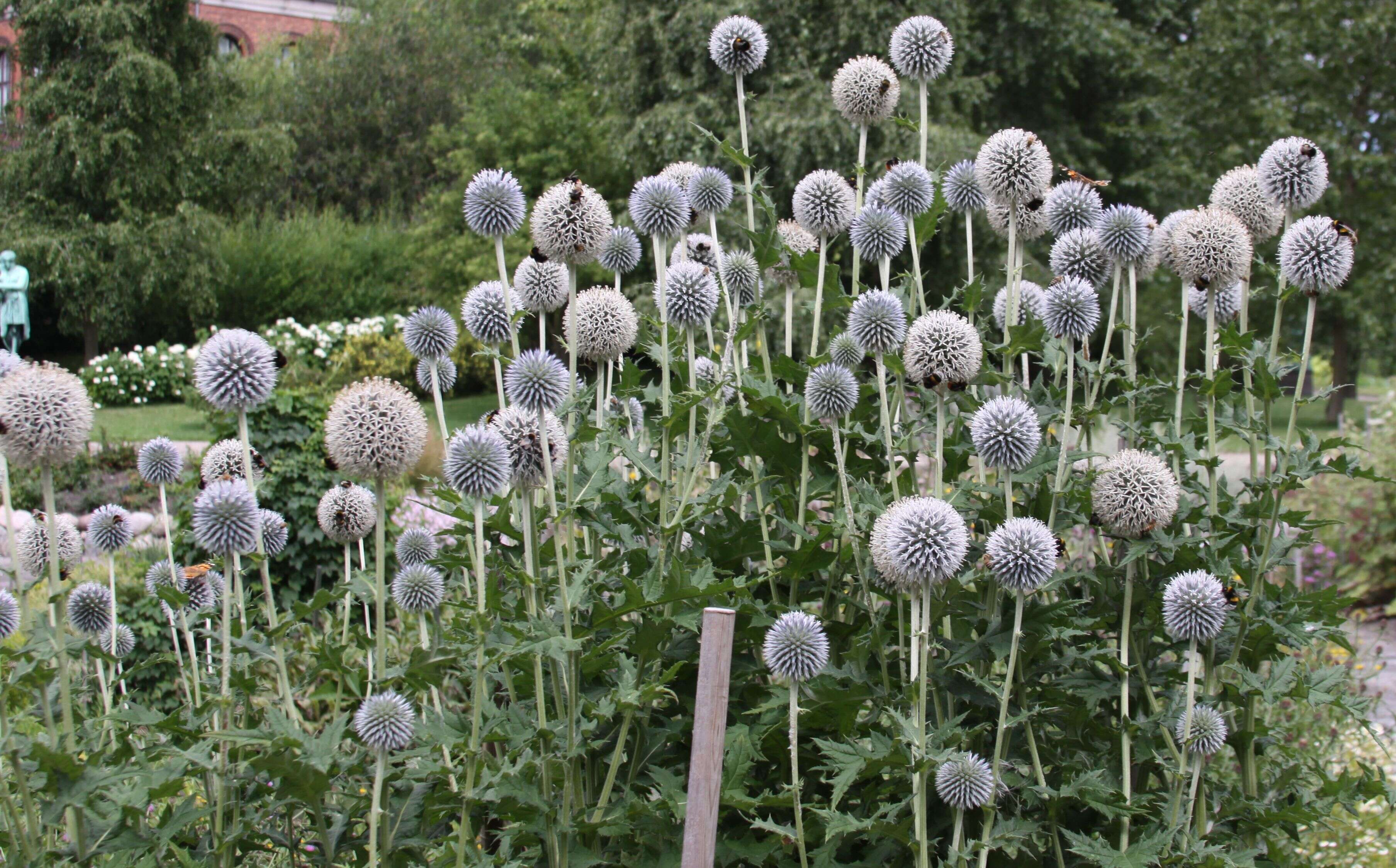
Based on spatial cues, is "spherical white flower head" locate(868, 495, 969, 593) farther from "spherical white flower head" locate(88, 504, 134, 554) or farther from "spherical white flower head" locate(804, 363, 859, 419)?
"spherical white flower head" locate(88, 504, 134, 554)

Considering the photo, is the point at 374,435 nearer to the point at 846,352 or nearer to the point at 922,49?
the point at 846,352

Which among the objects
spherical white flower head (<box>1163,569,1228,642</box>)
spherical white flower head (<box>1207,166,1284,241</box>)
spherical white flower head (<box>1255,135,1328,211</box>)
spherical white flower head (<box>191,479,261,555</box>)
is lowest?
spherical white flower head (<box>1163,569,1228,642</box>)

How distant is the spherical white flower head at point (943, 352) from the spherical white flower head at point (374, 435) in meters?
1.14

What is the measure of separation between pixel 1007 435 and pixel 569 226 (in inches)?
43.9

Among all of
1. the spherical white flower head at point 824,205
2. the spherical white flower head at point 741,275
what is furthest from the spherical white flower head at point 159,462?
the spherical white flower head at point 824,205

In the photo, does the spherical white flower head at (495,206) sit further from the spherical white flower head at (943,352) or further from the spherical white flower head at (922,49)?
the spherical white flower head at (922,49)

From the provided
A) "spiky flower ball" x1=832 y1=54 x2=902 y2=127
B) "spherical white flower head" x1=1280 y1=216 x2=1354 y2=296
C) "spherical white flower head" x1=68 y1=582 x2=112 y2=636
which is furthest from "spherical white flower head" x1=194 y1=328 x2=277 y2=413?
"spherical white flower head" x1=1280 y1=216 x2=1354 y2=296

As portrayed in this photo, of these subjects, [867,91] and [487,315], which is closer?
[487,315]

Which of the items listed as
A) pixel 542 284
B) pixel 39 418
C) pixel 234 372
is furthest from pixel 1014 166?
pixel 39 418

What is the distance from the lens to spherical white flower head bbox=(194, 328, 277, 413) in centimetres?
229

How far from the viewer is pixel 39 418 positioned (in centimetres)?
→ 211

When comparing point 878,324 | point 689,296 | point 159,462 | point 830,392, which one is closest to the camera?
point 830,392

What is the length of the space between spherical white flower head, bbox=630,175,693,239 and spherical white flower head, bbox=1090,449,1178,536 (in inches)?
52.0

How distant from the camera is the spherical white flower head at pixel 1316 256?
2.90 meters
